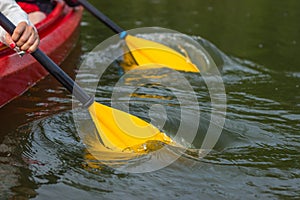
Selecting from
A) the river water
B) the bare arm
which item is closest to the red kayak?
the river water

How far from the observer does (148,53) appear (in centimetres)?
534

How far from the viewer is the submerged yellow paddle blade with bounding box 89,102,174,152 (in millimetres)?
3225

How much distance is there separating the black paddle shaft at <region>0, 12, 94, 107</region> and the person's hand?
9 centimetres

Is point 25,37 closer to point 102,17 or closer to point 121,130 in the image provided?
point 121,130

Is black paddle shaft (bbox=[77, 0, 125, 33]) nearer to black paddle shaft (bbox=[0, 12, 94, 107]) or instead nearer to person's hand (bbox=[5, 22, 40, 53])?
A: black paddle shaft (bbox=[0, 12, 94, 107])

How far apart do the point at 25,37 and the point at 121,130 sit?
0.97m

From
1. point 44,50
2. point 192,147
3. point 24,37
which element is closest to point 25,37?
point 24,37

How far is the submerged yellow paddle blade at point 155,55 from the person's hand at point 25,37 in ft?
8.51

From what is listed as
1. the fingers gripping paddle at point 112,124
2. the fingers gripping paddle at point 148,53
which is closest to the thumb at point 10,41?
the fingers gripping paddle at point 112,124

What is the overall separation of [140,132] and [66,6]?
306 cm

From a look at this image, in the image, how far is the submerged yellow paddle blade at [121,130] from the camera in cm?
322

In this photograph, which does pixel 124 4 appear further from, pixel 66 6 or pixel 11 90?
pixel 11 90

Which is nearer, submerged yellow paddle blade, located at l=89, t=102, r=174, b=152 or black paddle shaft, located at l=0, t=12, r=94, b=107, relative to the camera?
black paddle shaft, located at l=0, t=12, r=94, b=107

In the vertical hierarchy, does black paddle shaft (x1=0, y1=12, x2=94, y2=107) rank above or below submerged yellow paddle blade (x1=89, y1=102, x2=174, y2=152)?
above
